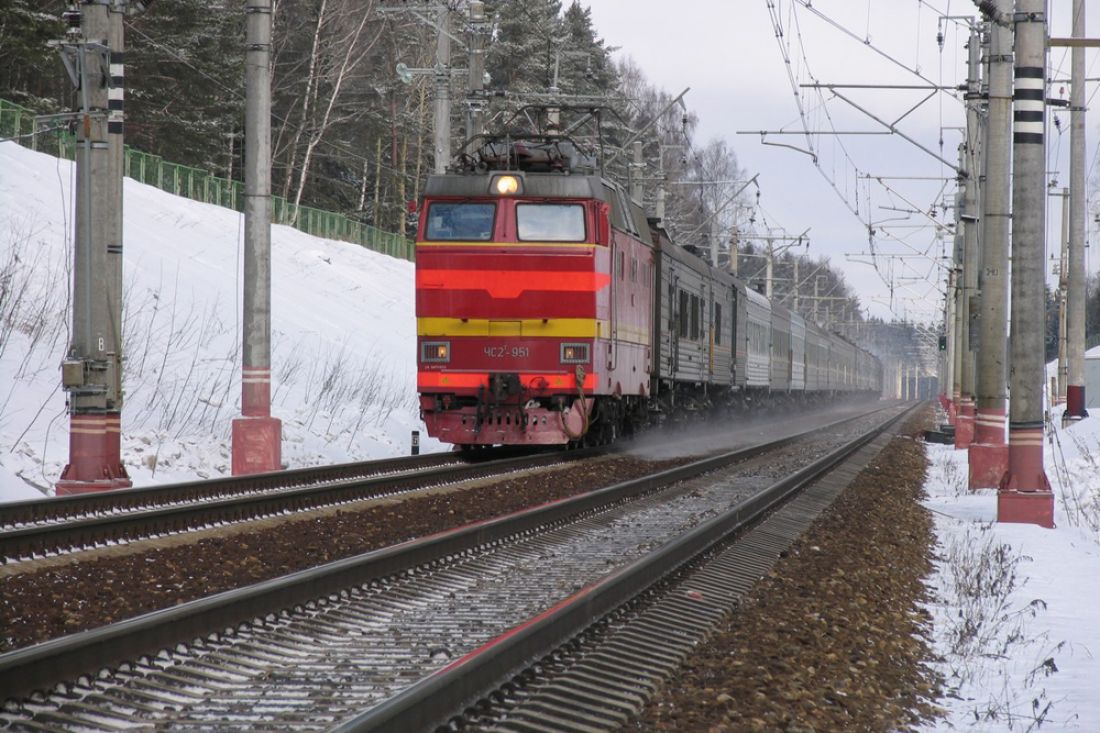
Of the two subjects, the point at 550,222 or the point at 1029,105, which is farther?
the point at 550,222

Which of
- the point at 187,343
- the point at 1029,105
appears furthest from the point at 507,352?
the point at 187,343

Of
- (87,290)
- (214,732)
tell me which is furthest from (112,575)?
(87,290)

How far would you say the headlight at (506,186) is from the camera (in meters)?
17.6

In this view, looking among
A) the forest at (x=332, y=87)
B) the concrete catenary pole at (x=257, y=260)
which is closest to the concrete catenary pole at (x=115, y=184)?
the concrete catenary pole at (x=257, y=260)

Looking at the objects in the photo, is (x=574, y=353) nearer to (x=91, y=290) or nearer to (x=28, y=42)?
(x=91, y=290)

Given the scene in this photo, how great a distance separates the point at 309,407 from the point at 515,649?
15.8m

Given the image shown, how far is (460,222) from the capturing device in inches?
693

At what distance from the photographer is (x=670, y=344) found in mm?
23125

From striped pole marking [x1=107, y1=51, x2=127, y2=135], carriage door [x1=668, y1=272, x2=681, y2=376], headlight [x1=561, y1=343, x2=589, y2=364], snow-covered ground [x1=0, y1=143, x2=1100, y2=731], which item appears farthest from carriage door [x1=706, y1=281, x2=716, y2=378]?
striped pole marking [x1=107, y1=51, x2=127, y2=135]

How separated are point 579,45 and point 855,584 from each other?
6661 cm

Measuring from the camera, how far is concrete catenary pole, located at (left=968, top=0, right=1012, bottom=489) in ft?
54.8

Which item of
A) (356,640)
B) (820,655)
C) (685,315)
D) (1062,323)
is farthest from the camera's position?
(1062,323)

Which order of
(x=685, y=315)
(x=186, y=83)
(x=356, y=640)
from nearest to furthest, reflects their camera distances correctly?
(x=356, y=640), (x=685, y=315), (x=186, y=83)

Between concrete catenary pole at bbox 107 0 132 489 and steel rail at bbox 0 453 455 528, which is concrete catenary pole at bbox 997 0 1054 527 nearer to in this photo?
steel rail at bbox 0 453 455 528
